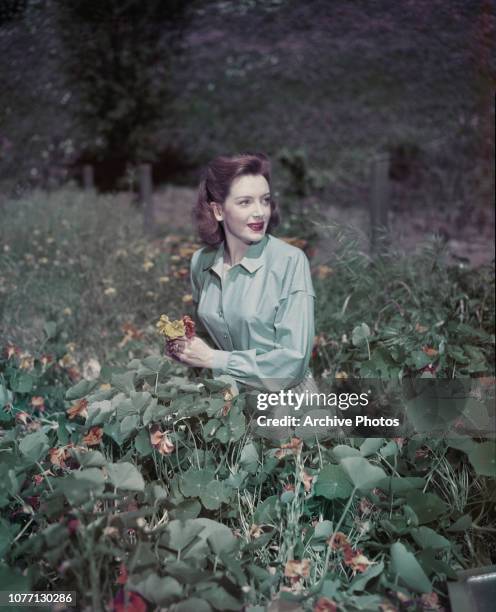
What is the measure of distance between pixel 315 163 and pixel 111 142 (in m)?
2.60

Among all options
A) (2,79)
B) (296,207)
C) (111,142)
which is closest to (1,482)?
(2,79)

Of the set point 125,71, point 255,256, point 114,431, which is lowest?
point 114,431

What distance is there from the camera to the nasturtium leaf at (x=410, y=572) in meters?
1.28

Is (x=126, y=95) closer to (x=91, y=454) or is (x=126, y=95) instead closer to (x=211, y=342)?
(x=211, y=342)

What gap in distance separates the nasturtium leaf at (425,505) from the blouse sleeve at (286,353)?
0.47m

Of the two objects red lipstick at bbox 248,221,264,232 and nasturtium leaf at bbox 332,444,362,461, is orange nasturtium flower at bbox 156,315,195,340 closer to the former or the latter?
red lipstick at bbox 248,221,264,232

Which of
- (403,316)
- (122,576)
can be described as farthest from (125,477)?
(403,316)

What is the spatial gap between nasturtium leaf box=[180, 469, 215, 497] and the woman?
13.2 inches

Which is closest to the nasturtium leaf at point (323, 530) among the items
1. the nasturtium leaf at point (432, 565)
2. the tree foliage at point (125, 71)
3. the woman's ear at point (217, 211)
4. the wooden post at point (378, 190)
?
the nasturtium leaf at point (432, 565)

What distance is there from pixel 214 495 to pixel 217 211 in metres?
0.88

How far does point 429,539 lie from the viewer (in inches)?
56.2

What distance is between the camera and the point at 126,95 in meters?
7.37

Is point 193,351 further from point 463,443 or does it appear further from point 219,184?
point 463,443

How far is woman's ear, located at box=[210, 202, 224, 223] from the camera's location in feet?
6.46
